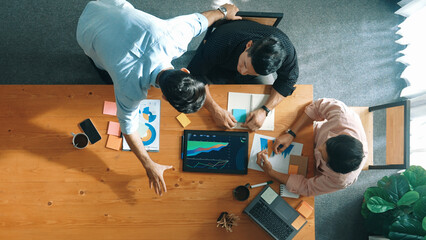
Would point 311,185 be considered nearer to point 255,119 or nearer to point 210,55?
point 255,119

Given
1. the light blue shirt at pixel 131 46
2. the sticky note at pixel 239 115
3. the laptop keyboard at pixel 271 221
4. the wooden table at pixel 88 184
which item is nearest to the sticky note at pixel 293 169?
the wooden table at pixel 88 184

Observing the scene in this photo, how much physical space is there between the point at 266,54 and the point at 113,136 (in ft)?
3.04

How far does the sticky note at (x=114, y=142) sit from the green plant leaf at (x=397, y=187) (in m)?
1.66

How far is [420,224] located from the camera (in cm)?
157

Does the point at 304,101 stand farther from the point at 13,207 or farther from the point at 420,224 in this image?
the point at 13,207

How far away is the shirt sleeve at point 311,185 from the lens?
58.7 inches

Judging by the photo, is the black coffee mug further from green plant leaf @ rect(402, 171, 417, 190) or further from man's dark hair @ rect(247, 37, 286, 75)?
green plant leaf @ rect(402, 171, 417, 190)

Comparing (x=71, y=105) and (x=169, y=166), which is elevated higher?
(x=71, y=105)

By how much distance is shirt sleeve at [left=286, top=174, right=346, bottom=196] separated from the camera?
1492 mm

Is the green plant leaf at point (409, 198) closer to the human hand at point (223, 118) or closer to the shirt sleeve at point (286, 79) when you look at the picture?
the shirt sleeve at point (286, 79)

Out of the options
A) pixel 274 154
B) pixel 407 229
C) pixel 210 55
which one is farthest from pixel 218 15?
pixel 407 229

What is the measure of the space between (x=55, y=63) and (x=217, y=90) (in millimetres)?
1477

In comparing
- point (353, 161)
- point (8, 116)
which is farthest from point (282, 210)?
point (8, 116)

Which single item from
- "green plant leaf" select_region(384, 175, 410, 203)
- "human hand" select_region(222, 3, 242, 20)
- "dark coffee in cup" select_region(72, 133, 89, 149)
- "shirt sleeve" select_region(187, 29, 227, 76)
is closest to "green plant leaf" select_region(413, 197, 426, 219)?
"green plant leaf" select_region(384, 175, 410, 203)
